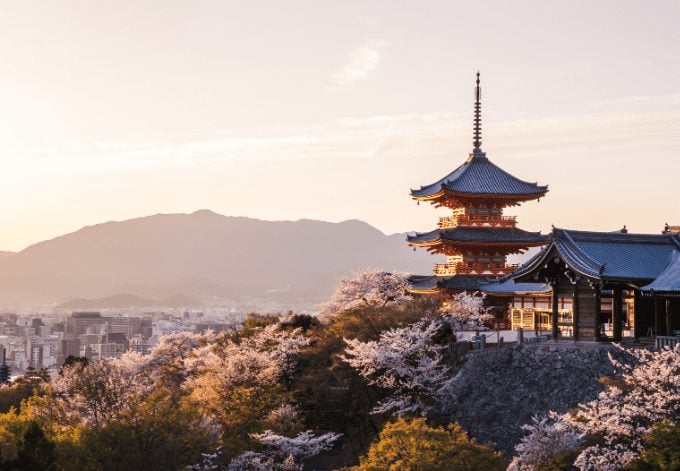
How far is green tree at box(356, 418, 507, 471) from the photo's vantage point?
28.9m

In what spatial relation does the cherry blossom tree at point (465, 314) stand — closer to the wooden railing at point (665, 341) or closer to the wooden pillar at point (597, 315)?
the wooden pillar at point (597, 315)

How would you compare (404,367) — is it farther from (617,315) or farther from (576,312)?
(617,315)

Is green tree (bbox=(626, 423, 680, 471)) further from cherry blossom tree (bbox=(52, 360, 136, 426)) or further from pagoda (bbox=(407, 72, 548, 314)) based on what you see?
pagoda (bbox=(407, 72, 548, 314))

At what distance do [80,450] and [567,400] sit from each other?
52.6 ft

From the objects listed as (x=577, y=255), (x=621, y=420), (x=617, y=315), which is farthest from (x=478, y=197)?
(x=621, y=420)

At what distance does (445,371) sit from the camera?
39.5 meters

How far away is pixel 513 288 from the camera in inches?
1925

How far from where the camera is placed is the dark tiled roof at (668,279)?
3350 cm

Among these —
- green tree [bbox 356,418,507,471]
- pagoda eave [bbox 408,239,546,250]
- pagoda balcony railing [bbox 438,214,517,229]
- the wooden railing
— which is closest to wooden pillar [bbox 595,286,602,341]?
the wooden railing

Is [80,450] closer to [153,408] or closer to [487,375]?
[153,408]

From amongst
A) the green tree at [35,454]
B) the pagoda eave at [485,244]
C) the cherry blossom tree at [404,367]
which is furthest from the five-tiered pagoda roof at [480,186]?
the green tree at [35,454]

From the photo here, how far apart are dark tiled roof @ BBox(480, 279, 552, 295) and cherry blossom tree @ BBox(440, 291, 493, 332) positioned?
4.84 feet

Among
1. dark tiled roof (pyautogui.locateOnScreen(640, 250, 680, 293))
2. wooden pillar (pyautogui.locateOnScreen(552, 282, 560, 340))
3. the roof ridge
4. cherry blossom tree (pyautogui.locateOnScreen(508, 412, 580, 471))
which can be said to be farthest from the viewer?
wooden pillar (pyautogui.locateOnScreen(552, 282, 560, 340))

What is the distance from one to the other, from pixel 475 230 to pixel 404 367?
1569 cm
